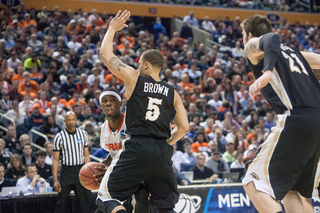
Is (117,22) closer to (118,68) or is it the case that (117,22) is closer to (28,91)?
(118,68)

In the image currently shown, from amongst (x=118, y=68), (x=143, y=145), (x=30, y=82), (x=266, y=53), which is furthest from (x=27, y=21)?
(x=266, y=53)

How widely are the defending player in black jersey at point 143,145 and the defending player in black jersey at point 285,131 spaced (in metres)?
0.84

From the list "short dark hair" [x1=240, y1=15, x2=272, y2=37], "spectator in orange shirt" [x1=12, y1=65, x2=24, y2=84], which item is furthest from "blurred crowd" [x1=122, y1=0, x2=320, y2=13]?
"short dark hair" [x1=240, y1=15, x2=272, y2=37]

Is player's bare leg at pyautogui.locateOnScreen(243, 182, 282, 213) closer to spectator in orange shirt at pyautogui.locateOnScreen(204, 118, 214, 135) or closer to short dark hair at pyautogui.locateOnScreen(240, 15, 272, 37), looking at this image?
short dark hair at pyautogui.locateOnScreen(240, 15, 272, 37)

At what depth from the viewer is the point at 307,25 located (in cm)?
2036

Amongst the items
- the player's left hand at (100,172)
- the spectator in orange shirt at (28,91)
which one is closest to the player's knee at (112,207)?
the player's left hand at (100,172)

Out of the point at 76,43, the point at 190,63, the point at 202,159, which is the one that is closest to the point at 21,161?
the point at 202,159

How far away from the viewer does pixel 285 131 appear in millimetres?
3018

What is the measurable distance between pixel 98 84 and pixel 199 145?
3.92 m

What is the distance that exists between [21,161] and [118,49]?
7678 millimetres

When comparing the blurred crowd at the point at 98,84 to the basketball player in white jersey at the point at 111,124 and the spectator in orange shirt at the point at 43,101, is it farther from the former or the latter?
the basketball player in white jersey at the point at 111,124

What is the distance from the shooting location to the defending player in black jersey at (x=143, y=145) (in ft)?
11.4

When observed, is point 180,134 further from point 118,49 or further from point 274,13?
point 274,13

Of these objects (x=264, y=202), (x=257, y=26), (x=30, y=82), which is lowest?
(x=264, y=202)
